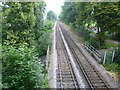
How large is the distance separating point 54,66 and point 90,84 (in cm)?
376

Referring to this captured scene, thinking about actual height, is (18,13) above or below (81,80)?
above

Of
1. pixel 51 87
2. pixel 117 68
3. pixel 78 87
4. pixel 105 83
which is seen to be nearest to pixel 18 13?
pixel 51 87

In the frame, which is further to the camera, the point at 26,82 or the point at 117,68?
the point at 117,68

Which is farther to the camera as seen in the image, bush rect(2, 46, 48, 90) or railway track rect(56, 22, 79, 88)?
railway track rect(56, 22, 79, 88)

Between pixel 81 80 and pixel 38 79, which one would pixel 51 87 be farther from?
pixel 38 79

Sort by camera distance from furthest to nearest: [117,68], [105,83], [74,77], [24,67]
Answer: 1. [117,68]
2. [74,77]
3. [105,83]
4. [24,67]

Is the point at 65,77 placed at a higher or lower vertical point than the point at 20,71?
lower

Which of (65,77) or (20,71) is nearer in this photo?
(20,71)

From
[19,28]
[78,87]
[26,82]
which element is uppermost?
[19,28]

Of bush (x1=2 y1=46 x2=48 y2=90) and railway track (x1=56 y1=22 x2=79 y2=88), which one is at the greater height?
bush (x1=2 y1=46 x2=48 y2=90)

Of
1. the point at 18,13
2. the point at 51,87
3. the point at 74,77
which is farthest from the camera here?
the point at 18,13

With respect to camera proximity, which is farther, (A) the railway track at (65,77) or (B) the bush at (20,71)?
(A) the railway track at (65,77)

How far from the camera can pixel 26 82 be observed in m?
4.57

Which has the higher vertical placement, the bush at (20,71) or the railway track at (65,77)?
the bush at (20,71)
